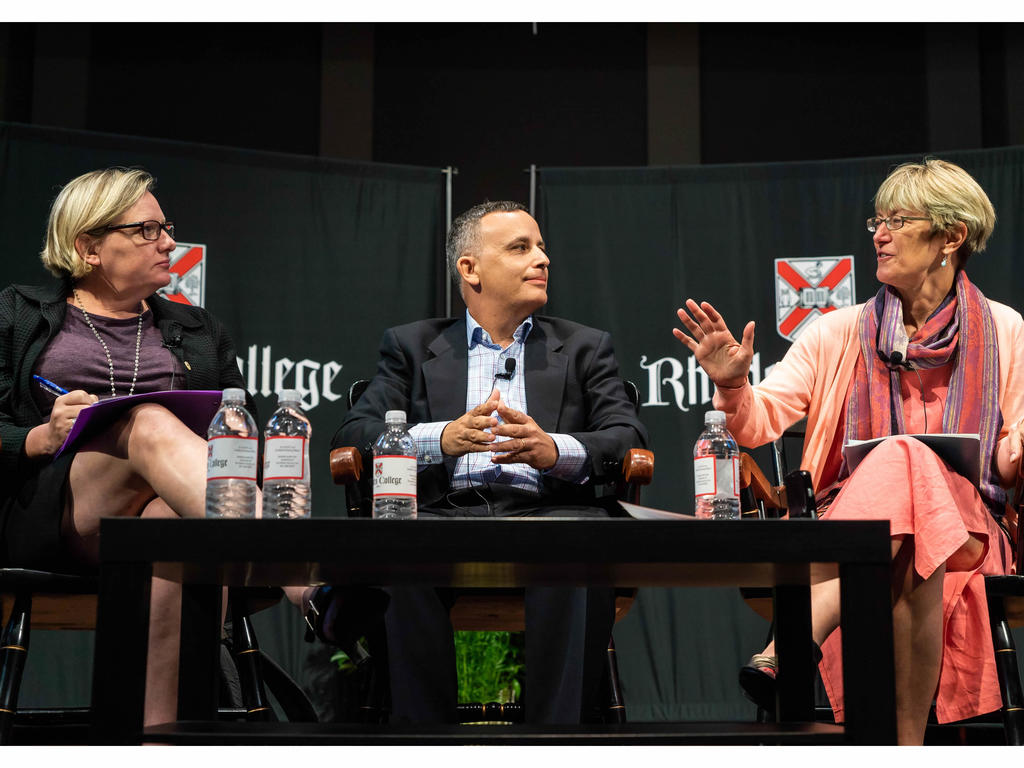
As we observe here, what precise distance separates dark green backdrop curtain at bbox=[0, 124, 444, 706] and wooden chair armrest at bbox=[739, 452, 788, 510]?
2034 millimetres

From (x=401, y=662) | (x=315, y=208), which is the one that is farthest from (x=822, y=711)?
(x=315, y=208)

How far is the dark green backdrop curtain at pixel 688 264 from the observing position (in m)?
4.28

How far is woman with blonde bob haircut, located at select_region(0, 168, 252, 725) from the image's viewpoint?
2.25m

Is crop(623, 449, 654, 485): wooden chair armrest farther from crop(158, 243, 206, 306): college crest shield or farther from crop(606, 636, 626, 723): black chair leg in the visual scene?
crop(158, 243, 206, 306): college crest shield

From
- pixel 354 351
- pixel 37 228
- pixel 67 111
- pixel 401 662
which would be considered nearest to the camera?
pixel 401 662

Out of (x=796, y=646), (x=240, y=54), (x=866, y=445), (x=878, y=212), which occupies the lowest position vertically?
(x=796, y=646)

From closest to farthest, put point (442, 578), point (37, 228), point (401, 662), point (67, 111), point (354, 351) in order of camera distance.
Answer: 1. point (442, 578)
2. point (401, 662)
3. point (37, 228)
4. point (354, 351)
5. point (67, 111)

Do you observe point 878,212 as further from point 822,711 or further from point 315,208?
point 315,208

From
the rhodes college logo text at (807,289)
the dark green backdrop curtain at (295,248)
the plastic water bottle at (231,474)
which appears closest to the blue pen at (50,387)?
the plastic water bottle at (231,474)

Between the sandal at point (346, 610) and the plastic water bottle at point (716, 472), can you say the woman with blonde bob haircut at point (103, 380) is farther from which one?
the plastic water bottle at point (716, 472)

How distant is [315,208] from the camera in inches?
178

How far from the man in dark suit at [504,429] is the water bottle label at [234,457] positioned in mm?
634

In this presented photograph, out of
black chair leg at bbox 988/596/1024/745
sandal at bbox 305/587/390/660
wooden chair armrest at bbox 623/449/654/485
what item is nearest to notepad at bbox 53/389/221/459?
sandal at bbox 305/587/390/660
